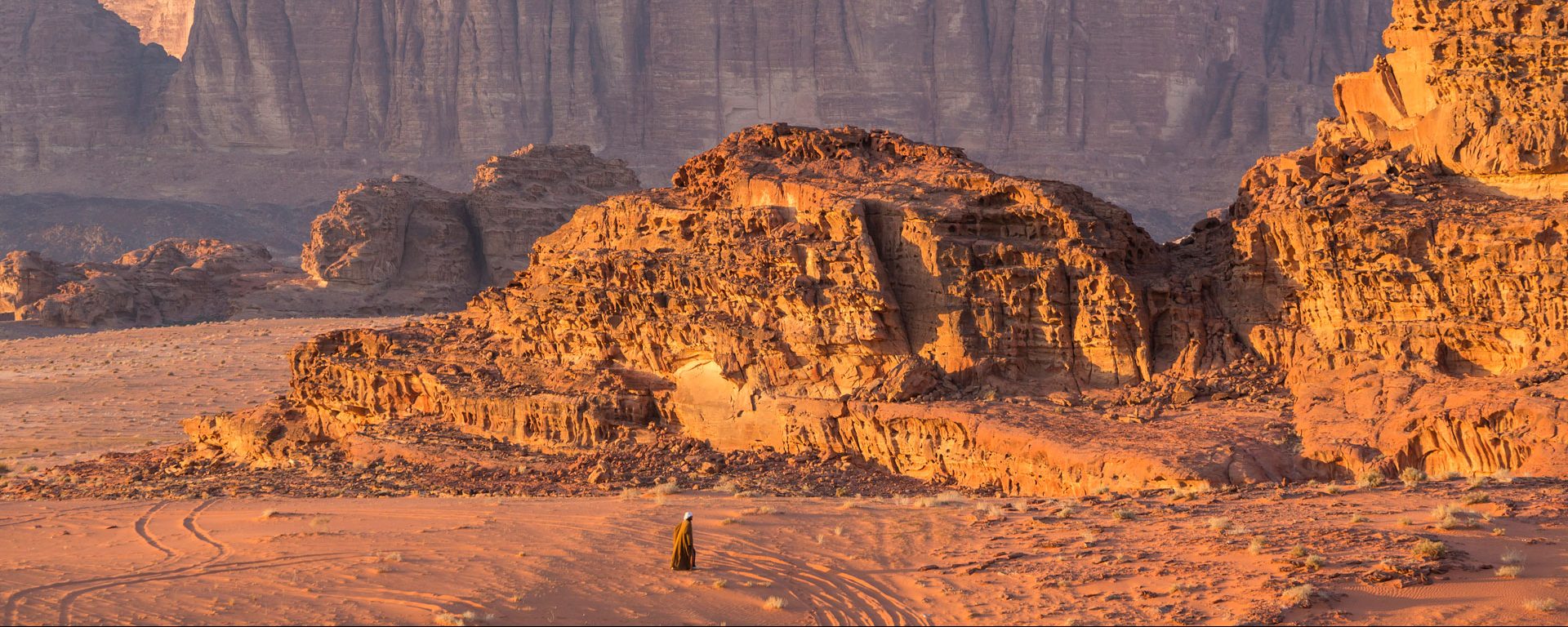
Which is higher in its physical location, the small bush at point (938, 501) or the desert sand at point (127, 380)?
the desert sand at point (127, 380)

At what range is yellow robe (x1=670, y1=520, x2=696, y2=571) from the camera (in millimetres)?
13859

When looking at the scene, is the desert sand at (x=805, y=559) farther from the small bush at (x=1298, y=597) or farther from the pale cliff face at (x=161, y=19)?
the pale cliff face at (x=161, y=19)

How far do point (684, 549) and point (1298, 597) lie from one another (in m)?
5.10

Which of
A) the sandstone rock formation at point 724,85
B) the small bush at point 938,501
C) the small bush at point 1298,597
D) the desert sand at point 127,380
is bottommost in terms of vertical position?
the small bush at point 1298,597

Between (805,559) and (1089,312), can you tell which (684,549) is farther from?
(1089,312)

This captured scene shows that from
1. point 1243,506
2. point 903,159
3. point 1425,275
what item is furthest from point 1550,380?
point 903,159

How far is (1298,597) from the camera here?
39.9ft

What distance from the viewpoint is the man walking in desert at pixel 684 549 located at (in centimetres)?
1386

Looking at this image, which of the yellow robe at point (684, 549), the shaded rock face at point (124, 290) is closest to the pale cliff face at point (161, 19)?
the shaded rock face at point (124, 290)

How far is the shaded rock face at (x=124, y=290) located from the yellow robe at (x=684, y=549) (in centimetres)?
4719

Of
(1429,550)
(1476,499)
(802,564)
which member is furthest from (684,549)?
(1476,499)

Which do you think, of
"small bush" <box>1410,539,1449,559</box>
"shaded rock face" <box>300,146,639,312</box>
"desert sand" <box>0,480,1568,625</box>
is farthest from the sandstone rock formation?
"small bush" <box>1410,539,1449,559</box>

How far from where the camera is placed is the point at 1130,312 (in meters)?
20.2

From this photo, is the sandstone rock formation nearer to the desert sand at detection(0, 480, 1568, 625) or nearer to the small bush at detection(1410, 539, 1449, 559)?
the desert sand at detection(0, 480, 1568, 625)
